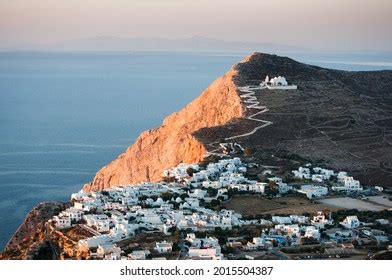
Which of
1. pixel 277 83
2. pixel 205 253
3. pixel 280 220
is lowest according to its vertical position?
pixel 280 220

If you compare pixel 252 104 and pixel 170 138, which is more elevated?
pixel 252 104

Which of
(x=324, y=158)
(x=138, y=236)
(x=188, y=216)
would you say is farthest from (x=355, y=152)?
(x=138, y=236)

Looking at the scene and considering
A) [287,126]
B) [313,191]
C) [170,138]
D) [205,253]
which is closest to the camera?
[205,253]

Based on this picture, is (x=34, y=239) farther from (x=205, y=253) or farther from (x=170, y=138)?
(x=170, y=138)

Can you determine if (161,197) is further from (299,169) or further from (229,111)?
(229,111)

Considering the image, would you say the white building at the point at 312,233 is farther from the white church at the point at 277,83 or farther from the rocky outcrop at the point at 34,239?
the white church at the point at 277,83

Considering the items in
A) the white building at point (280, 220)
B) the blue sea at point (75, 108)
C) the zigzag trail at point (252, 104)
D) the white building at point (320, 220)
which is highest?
the zigzag trail at point (252, 104)

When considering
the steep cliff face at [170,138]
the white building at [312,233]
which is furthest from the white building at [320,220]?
the steep cliff face at [170,138]

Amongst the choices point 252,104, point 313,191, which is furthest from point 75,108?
point 313,191
